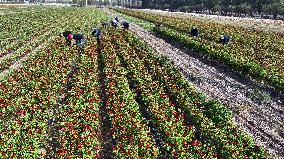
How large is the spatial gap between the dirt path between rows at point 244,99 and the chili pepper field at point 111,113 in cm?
102

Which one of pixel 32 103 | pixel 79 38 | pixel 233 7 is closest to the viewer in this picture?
pixel 32 103

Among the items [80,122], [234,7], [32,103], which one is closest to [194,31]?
[32,103]

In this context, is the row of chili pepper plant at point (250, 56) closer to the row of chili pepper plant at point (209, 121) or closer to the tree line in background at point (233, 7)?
the row of chili pepper plant at point (209, 121)

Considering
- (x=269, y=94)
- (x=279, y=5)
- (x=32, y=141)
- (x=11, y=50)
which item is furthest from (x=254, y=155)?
(x=279, y=5)

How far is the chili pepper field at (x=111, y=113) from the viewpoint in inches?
518

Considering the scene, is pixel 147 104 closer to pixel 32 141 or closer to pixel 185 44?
pixel 32 141

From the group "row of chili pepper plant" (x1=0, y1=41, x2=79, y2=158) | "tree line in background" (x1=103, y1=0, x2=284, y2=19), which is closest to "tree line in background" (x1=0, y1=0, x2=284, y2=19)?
"tree line in background" (x1=103, y1=0, x2=284, y2=19)

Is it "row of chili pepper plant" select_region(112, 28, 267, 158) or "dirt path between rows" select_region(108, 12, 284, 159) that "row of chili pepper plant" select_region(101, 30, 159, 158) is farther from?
"dirt path between rows" select_region(108, 12, 284, 159)

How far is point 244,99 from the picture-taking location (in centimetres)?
2127

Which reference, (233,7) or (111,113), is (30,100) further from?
(233,7)

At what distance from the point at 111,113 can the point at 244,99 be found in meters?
9.22

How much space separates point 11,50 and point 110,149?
23.4m

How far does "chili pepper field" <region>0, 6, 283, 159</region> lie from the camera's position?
13.2m

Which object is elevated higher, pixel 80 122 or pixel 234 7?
pixel 234 7
